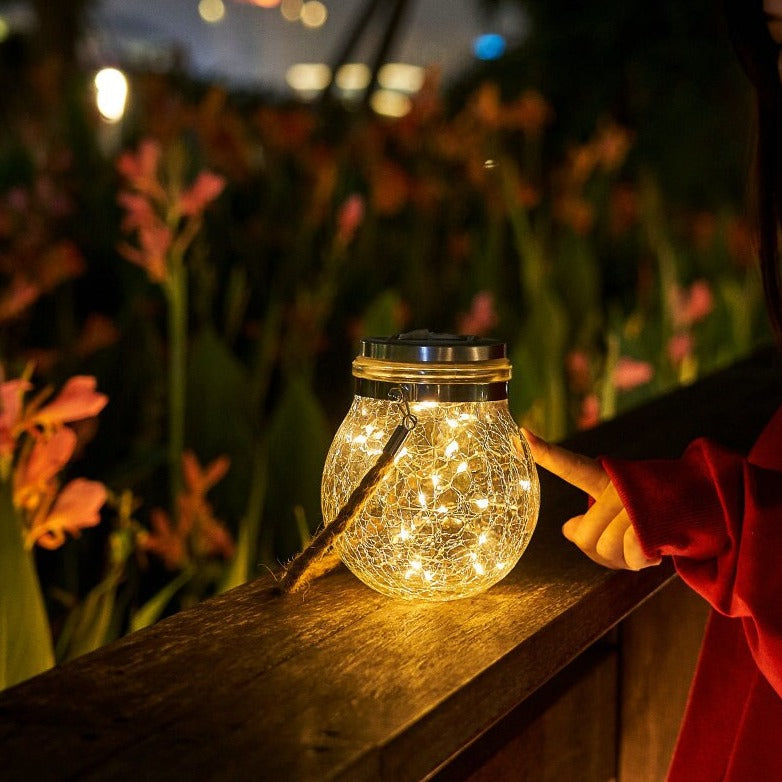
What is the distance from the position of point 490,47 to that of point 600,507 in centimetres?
315

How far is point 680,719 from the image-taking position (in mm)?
913

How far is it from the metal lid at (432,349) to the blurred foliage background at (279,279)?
0.60 ft

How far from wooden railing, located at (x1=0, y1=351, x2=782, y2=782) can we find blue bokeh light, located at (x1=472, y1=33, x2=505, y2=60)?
295 cm

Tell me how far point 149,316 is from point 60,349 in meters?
0.16

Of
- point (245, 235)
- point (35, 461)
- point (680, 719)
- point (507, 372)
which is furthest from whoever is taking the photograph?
point (245, 235)

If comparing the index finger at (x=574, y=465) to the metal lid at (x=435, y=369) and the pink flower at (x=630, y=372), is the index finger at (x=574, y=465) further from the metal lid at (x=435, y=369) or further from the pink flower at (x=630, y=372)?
the pink flower at (x=630, y=372)

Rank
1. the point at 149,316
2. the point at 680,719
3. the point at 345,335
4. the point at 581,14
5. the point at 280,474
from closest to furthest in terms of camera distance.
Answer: the point at 680,719
the point at 280,474
the point at 149,316
the point at 345,335
the point at 581,14

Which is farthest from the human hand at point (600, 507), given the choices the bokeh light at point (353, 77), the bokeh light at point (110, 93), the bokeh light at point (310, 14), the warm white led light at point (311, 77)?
the bokeh light at point (310, 14)

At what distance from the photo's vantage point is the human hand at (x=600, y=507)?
0.60m

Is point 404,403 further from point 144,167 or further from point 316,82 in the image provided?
point 316,82

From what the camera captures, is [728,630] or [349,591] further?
[728,630]

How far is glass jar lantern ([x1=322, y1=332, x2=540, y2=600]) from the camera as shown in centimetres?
54

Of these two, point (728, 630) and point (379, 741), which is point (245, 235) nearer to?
point (728, 630)

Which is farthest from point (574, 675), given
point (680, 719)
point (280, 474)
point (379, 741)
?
point (280, 474)
